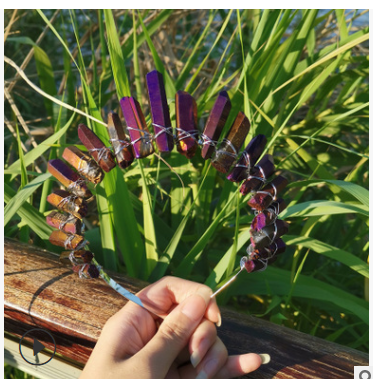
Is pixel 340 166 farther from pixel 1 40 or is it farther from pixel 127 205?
pixel 1 40

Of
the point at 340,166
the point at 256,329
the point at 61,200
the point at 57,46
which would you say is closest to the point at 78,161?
the point at 61,200

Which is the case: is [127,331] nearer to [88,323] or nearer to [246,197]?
[88,323]

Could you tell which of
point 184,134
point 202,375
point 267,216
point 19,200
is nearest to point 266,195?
point 267,216

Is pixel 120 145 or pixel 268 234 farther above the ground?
pixel 120 145

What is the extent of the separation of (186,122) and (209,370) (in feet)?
0.92

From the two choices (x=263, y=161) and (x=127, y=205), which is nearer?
(x=263, y=161)

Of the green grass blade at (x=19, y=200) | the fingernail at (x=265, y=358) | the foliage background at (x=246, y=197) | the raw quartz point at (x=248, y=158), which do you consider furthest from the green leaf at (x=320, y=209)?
the green grass blade at (x=19, y=200)

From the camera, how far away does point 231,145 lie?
0.64 m

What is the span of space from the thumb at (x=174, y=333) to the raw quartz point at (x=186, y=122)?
171 millimetres

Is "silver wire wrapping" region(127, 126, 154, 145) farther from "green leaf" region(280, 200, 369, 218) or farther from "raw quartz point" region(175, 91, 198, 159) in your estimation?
"green leaf" region(280, 200, 369, 218)

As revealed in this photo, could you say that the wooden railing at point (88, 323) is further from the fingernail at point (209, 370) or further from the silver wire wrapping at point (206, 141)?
the silver wire wrapping at point (206, 141)

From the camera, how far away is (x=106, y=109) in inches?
53.8

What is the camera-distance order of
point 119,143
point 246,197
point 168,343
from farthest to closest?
1. point 246,197
2. point 119,143
3. point 168,343

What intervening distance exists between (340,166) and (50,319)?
24.6 inches
